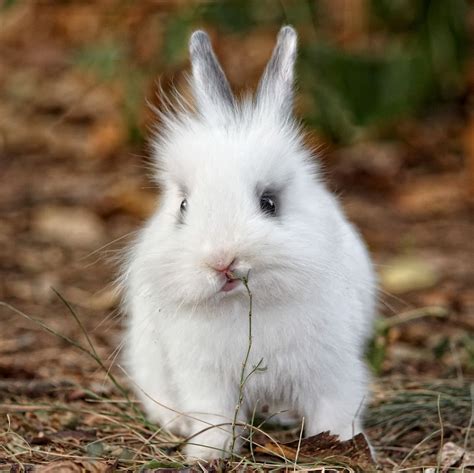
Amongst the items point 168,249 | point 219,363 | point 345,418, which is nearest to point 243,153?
point 168,249

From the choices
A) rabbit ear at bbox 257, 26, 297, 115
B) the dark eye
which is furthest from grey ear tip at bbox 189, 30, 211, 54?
the dark eye

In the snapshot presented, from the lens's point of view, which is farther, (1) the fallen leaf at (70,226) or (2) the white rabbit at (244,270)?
(1) the fallen leaf at (70,226)

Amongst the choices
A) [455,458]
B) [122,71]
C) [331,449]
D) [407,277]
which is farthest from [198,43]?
[122,71]

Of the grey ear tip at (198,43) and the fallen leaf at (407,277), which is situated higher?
the grey ear tip at (198,43)

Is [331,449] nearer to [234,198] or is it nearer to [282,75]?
[234,198]

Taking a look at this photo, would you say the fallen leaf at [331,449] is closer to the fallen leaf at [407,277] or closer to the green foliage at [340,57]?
the fallen leaf at [407,277]

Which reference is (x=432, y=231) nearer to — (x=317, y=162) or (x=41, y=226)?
(x=41, y=226)

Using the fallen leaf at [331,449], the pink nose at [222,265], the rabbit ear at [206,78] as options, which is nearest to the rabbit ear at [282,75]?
the rabbit ear at [206,78]

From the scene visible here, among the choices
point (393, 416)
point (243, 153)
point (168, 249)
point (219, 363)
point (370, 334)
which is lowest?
point (393, 416)
